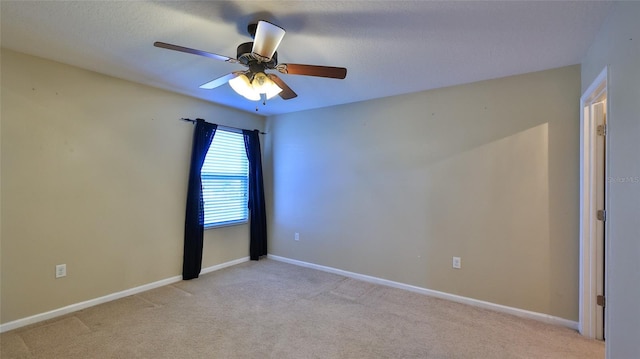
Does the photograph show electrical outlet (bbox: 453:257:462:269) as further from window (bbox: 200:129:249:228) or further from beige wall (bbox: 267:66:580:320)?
window (bbox: 200:129:249:228)

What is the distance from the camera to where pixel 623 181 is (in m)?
1.59

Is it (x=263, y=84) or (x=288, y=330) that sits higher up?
(x=263, y=84)

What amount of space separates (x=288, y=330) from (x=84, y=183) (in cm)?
245

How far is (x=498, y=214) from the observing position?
9.64 ft

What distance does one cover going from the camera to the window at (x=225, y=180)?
13.1 ft

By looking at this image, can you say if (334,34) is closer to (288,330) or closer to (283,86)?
(283,86)

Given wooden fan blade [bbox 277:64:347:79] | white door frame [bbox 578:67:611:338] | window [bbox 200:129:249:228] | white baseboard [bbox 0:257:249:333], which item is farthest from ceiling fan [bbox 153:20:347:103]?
white baseboard [bbox 0:257:249:333]

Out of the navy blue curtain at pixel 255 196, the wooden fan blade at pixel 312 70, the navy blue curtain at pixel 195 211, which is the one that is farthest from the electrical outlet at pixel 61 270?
the wooden fan blade at pixel 312 70

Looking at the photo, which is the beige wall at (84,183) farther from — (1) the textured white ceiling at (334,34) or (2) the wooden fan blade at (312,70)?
(2) the wooden fan blade at (312,70)

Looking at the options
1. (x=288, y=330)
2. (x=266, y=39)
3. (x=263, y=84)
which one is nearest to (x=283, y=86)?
(x=263, y=84)

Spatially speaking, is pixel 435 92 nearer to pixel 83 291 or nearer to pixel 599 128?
pixel 599 128

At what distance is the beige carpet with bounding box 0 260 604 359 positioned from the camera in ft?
7.22

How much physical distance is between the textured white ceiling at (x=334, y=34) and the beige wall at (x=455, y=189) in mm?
396

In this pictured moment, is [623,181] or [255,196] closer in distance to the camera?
[623,181]
